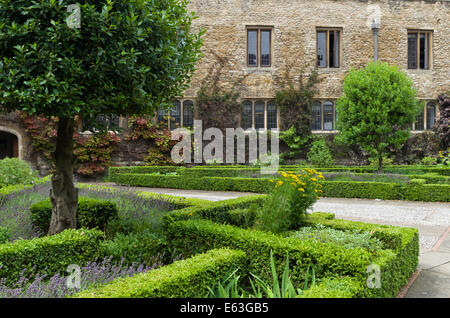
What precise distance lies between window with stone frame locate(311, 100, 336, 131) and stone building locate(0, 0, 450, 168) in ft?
0.18

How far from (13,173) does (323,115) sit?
49.8 ft

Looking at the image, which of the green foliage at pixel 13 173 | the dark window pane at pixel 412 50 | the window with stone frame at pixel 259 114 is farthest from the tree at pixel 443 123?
the green foliage at pixel 13 173

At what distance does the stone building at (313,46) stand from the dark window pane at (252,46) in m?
0.05

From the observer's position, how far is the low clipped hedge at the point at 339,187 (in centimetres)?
1016

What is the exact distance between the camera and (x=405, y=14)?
19.8m

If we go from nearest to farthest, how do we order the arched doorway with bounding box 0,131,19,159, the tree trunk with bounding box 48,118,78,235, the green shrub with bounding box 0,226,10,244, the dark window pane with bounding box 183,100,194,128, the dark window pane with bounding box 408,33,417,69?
1. the green shrub with bounding box 0,226,10,244
2. the tree trunk with bounding box 48,118,78,235
3. the arched doorway with bounding box 0,131,19,159
4. the dark window pane with bounding box 183,100,194,128
5. the dark window pane with bounding box 408,33,417,69

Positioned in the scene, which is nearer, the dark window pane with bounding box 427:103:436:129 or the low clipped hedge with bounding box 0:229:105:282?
the low clipped hedge with bounding box 0:229:105:282

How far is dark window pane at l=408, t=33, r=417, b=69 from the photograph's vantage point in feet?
65.9

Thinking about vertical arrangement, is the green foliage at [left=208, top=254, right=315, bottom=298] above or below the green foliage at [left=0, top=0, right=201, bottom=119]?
below

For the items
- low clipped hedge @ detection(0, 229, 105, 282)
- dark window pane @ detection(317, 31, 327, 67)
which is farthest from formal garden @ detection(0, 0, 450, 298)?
dark window pane @ detection(317, 31, 327, 67)

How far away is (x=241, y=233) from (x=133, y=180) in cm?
1166

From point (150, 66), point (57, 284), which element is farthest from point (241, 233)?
point (150, 66)

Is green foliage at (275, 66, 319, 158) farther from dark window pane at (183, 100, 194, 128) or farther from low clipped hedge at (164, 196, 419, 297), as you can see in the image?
low clipped hedge at (164, 196, 419, 297)

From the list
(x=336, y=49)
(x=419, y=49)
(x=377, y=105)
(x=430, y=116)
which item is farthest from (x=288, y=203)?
(x=419, y=49)
